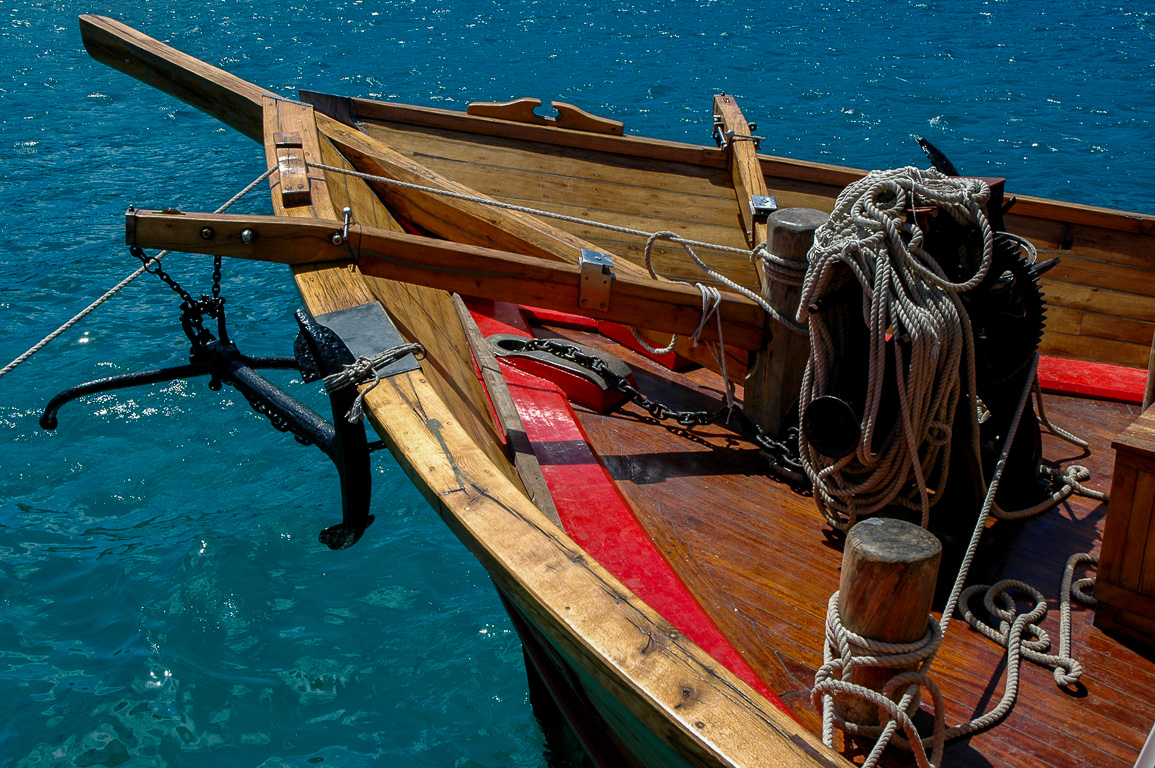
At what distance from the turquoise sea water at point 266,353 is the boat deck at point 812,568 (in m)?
1.49

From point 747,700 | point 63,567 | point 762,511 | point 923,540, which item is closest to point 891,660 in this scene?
point 923,540

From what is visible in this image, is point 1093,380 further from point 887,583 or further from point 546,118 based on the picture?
point 546,118

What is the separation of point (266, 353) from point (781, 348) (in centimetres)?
488

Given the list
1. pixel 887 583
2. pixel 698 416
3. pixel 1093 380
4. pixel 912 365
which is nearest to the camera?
pixel 887 583

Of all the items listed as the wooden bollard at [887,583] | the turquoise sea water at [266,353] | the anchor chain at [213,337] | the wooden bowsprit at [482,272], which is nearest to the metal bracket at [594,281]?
the wooden bowsprit at [482,272]

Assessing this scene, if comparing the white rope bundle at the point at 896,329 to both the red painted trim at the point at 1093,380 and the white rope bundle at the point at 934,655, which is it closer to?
the white rope bundle at the point at 934,655

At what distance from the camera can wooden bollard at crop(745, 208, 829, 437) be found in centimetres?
276

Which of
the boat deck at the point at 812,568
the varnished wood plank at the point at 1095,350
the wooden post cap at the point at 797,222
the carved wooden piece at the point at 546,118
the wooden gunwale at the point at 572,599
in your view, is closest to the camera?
the wooden gunwale at the point at 572,599

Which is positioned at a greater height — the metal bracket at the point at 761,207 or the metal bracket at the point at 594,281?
the metal bracket at the point at 761,207

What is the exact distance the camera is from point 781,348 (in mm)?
2992

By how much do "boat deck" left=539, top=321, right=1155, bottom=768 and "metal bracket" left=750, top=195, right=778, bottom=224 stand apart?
1.02m

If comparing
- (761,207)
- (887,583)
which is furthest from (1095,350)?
(887,583)

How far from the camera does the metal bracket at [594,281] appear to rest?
2926 mm

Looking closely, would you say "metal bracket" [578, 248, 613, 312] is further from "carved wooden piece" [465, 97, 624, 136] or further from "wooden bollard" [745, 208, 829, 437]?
"carved wooden piece" [465, 97, 624, 136]
